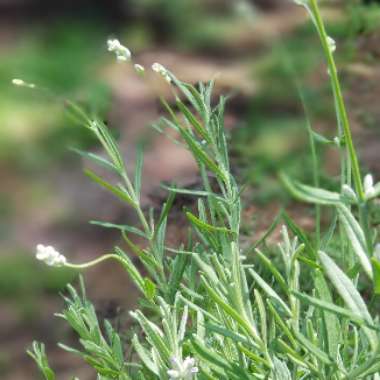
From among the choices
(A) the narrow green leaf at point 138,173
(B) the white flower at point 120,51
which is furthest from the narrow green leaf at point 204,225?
(B) the white flower at point 120,51

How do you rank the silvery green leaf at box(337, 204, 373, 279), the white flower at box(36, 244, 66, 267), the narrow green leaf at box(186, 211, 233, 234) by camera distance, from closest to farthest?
the silvery green leaf at box(337, 204, 373, 279) < the white flower at box(36, 244, 66, 267) < the narrow green leaf at box(186, 211, 233, 234)

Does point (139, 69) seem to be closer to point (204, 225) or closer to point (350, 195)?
point (204, 225)

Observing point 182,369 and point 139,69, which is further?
point 139,69

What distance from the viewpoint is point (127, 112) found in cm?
506

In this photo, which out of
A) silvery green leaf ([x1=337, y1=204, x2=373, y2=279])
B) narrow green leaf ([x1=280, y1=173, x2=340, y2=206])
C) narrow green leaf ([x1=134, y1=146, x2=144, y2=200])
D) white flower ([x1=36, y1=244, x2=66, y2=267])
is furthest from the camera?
narrow green leaf ([x1=134, y1=146, x2=144, y2=200])

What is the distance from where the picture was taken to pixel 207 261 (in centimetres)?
139

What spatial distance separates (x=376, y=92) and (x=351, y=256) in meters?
2.75

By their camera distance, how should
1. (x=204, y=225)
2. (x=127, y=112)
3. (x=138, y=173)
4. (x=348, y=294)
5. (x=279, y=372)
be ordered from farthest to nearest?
(x=127, y=112) → (x=138, y=173) → (x=204, y=225) → (x=279, y=372) → (x=348, y=294)

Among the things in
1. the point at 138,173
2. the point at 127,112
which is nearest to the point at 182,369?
the point at 138,173

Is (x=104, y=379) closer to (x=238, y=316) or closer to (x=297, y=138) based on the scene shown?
(x=238, y=316)

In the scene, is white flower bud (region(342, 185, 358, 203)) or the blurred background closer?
white flower bud (region(342, 185, 358, 203))

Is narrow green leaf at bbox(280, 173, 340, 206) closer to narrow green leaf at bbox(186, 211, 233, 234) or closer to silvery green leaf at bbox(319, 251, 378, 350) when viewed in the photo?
silvery green leaf at bbox(319, 251, 378, 350)

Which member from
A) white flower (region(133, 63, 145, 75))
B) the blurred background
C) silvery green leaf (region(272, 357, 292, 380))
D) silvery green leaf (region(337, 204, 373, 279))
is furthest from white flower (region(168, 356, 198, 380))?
the blurred background

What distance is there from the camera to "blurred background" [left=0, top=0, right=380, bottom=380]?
3250 mm
